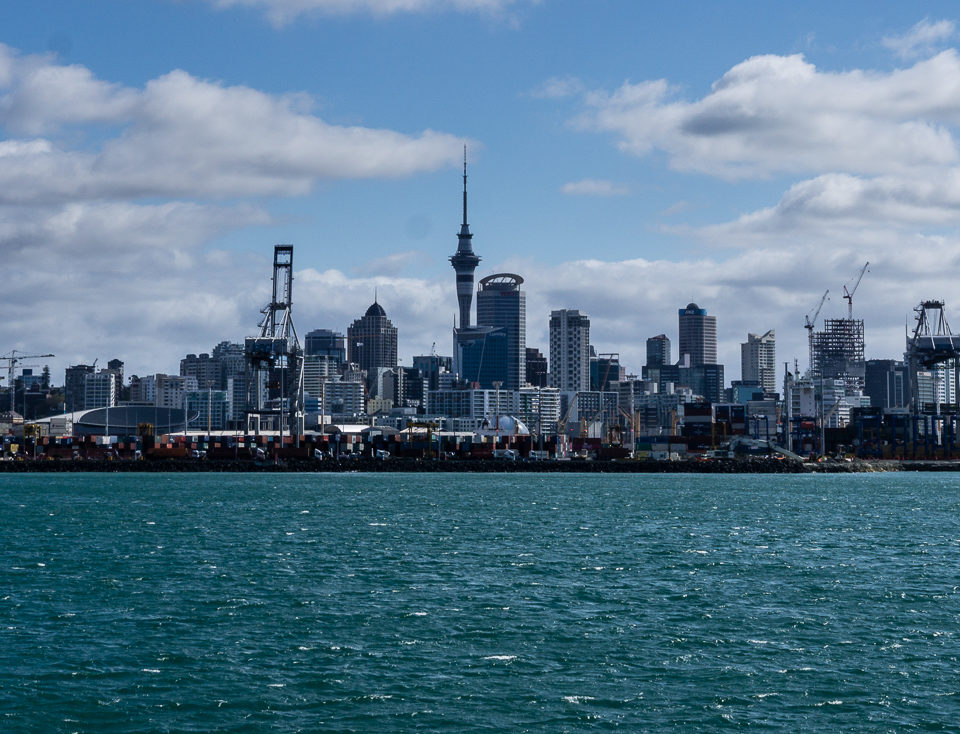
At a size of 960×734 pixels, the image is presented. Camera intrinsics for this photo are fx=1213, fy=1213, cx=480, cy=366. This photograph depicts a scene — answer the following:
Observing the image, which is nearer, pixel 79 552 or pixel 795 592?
pixel 795 592

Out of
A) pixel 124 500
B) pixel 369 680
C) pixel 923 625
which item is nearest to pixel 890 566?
pixel 923 625

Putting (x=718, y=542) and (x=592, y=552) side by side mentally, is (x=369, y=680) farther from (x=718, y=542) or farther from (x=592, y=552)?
(x=718, y=542)

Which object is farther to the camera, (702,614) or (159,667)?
(702,614)

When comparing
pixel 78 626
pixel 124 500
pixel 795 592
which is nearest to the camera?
pixel 78 626

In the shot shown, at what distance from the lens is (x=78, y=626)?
40.8 m

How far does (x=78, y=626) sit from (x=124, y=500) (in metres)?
85.0

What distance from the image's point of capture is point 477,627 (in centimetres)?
4081

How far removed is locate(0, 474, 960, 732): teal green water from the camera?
1178 inches

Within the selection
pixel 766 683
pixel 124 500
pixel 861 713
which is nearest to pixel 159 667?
pixel 766 683

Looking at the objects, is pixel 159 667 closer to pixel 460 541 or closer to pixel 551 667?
pixel 551 667

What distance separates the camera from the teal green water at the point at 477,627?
1178 inches

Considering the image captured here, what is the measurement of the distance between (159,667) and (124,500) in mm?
92380

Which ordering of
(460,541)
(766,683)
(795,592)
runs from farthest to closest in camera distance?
(460,541), (795,592), (766,683)

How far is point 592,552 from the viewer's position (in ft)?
215
